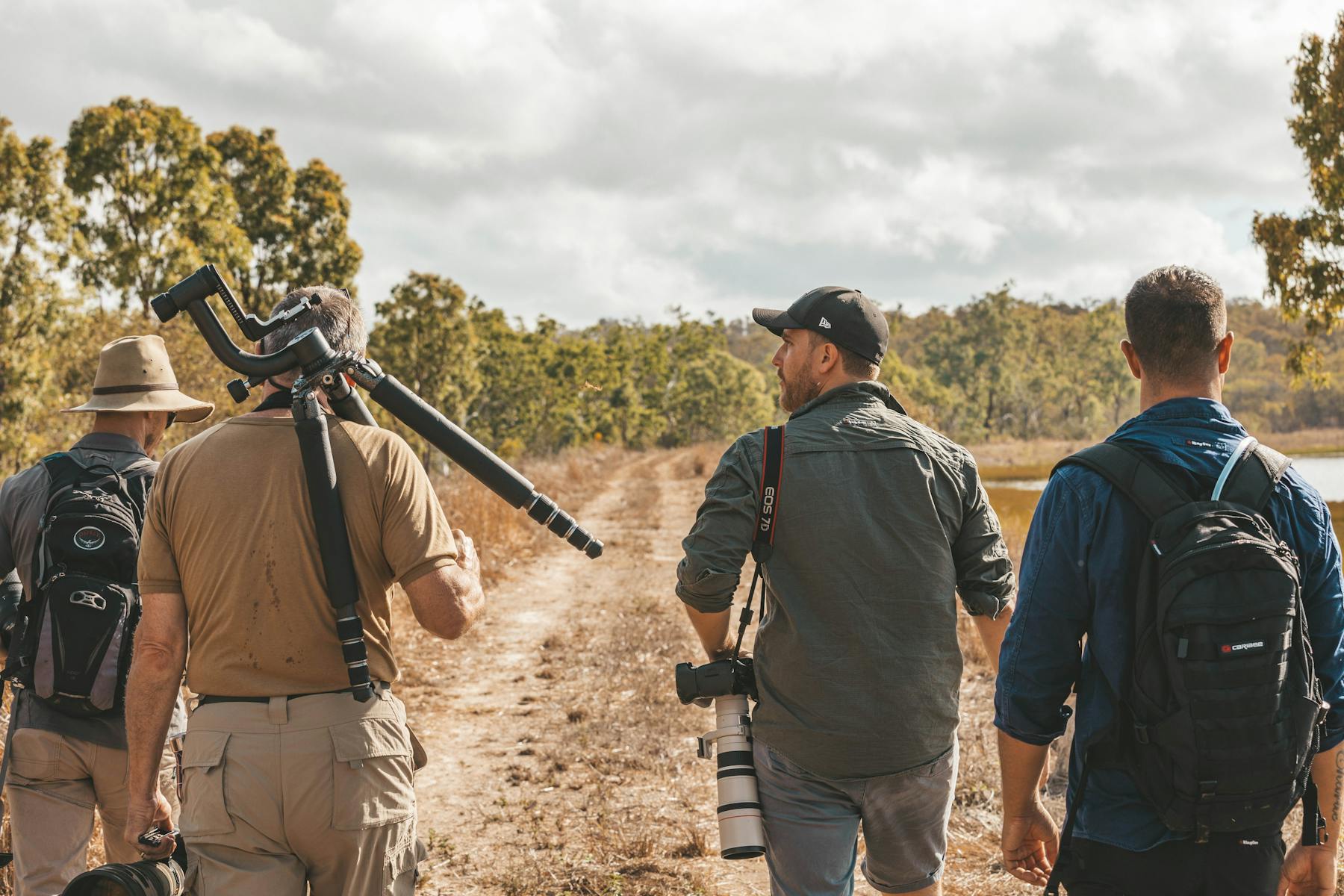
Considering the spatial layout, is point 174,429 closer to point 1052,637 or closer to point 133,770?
point 133,770

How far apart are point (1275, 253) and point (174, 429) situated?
22010 millimetres

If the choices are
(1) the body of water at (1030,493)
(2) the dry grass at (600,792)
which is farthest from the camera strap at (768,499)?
(1) the body of water at (1030,493)

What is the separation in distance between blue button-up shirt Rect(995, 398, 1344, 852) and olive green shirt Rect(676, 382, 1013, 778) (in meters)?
0.34

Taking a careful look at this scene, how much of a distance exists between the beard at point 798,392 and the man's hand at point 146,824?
6.21 feet

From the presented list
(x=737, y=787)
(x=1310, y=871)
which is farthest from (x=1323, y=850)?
(x=737, y=787)

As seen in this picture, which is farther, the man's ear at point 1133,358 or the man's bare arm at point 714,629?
the man's bare arm at point 714,629

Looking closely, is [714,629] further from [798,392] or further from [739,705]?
[798,392]

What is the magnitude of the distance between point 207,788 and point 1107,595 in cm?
201

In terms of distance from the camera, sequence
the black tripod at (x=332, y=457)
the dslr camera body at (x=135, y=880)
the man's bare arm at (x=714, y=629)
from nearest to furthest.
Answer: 1. the black tripod at (x=332, y=457)
2. the dslr camera body at (x=135, y=880)
3. the man's bare arm at (x=714, y=629)

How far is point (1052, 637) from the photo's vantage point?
2229 millimetres

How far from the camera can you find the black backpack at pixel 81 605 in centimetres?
309

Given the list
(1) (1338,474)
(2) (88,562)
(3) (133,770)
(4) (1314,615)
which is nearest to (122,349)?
(2) (88,562)

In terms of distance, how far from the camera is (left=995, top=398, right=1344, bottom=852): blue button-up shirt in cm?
214

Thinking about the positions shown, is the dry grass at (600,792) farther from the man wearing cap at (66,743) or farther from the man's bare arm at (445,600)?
the man's bare arm at (445,600)
